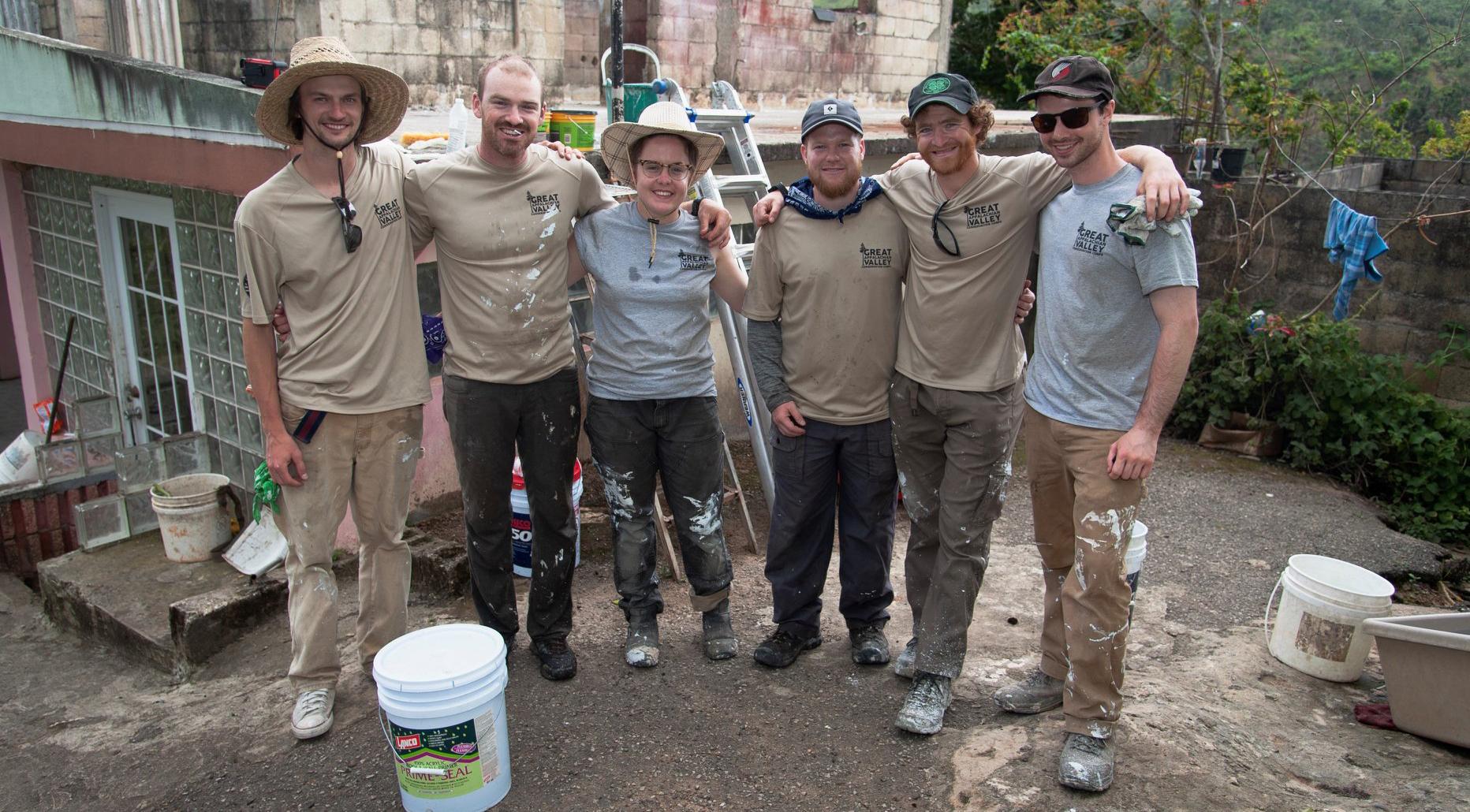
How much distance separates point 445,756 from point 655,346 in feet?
4.84

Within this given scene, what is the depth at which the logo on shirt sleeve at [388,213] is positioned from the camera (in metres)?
3.26

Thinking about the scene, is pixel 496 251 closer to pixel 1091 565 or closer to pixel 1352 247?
pixel 1091 565

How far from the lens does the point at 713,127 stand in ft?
18.2

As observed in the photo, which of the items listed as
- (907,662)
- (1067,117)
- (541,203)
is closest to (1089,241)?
(1067,117)

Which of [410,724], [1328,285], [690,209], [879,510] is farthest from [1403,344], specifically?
[410,724]

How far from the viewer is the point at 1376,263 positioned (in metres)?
7.35

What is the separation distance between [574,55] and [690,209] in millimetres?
8344

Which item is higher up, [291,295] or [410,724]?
[291,295]

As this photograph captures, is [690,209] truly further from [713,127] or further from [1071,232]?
[713,127]

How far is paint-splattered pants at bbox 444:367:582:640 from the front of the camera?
11.2 ft

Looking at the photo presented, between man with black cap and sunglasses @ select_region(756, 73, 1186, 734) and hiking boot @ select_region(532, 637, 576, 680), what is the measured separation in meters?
1.22

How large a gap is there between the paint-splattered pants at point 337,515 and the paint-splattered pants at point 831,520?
134cm

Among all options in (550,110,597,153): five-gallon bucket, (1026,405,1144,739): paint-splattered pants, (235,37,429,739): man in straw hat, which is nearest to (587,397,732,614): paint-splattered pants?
(235,37,429,739): man in straw hat

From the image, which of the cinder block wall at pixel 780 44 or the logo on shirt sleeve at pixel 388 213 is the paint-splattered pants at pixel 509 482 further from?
the cinder block wall at pixel 780 44
